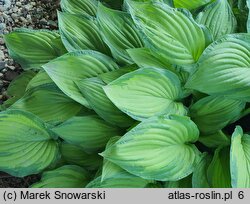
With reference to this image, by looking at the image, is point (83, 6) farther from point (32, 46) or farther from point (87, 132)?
point (87, 132)

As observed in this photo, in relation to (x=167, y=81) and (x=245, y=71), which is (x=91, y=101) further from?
(x=245, y=71)

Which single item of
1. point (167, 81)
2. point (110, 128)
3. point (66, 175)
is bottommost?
point (66, 175)

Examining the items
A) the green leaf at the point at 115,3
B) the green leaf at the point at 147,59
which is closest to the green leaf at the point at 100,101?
the green leaf at the point at 147,59

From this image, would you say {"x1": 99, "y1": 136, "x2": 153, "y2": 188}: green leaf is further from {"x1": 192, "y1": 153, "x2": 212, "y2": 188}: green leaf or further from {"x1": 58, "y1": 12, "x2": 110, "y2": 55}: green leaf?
{"x1": 58, "y1": 12, "x2": 110, "y2": 55}: green leaf

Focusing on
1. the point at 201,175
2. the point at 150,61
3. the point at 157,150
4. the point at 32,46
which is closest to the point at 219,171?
the point at 201,175

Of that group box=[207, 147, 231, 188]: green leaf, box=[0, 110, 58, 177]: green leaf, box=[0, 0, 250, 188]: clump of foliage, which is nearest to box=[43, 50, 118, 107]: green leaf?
box=[0, 0, 250, 188]: clump of foliage

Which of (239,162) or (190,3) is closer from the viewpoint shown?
(239,162)
